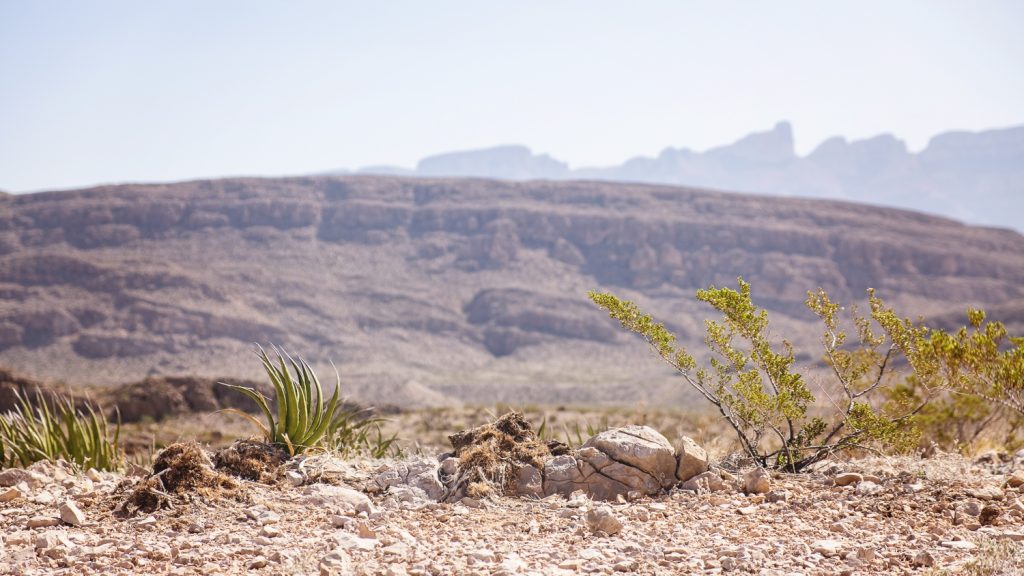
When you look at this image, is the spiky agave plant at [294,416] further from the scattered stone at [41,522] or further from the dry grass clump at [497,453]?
the scattered stone at [41,522]

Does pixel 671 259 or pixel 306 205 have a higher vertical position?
pixel 306 205

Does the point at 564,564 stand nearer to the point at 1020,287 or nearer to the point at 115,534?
the point at 115,534

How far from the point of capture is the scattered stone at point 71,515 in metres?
4.70

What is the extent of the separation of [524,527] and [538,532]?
114 mm

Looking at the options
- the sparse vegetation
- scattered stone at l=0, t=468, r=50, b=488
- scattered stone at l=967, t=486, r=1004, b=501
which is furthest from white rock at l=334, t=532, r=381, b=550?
scattered stone at l=967, t=486, r=1004, b=501

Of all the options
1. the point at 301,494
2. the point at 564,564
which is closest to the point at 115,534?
the point at 301,494

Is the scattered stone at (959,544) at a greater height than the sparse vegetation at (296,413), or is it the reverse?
the sparse vegetation at (296,413)

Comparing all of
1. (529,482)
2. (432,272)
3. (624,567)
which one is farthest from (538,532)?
(432,272)

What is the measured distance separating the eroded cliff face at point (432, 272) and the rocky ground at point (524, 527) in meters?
34.8

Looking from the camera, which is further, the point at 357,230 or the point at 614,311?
the point at 357,230

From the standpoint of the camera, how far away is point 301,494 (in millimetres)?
5168

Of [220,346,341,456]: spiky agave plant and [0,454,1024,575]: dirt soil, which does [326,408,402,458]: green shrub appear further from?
[0,454,1024,575]: dirt soil

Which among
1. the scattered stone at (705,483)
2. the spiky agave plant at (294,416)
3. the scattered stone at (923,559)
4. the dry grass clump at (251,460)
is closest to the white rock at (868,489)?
the scattered stone at (705,483)

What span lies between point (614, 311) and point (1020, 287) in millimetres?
69450
